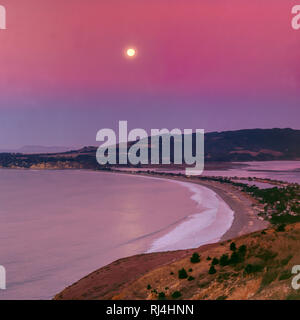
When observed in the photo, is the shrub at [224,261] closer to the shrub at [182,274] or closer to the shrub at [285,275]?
the shrub at [182,274]

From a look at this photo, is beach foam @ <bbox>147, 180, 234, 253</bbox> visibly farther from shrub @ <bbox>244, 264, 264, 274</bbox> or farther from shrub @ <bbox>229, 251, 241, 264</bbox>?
shrub @ <bbox>244, 264, 264, 274</bbox>

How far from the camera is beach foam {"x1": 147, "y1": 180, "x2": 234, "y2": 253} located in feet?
86.2

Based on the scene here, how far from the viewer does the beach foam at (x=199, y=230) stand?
26.3m

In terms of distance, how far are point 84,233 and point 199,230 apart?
11.8 m

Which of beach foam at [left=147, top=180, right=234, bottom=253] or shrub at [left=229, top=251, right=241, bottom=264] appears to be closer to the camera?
shrub at [left=229, top=251, right=241, bottom=264]

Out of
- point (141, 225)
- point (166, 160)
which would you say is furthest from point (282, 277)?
point (166, 160)

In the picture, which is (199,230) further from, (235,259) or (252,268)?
(252,268)

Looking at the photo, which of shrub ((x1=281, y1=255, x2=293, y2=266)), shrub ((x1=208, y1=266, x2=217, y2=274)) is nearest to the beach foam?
shrub ((x1=208, y1=266, x2=217, y2=274))

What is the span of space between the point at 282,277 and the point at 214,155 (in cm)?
18394

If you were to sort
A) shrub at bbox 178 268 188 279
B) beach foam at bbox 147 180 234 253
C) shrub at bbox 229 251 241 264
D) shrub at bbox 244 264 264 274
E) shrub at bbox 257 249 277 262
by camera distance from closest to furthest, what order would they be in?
shrub at bbox 244 264 264 274, shrub at bbox 257 249 277 262, shrub at bbox 178 268 188 279, shrub at bbox 229 251 241 264, beach foam at bbox 147 180 234 253

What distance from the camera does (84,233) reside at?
1288 inches

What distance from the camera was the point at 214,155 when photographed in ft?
628

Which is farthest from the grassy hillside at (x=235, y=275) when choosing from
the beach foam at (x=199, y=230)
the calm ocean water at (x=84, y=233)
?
the beach foam at (x=199, y=230)

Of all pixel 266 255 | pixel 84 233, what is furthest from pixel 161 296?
pixel 84 233
